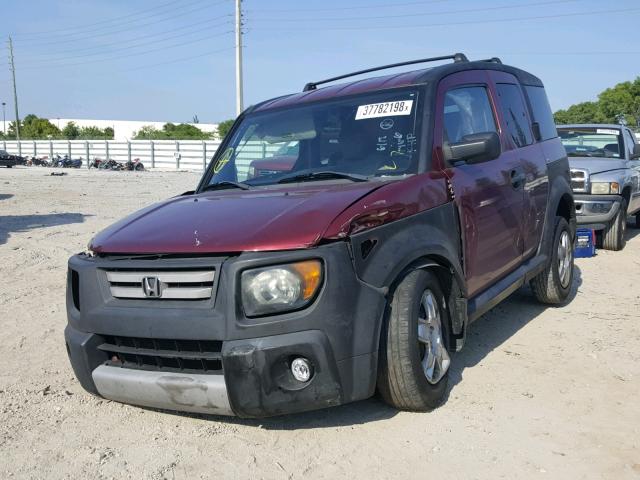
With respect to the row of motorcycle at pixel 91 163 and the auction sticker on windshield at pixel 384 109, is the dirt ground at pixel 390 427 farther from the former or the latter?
the row of motorcycle at pixel 91 163

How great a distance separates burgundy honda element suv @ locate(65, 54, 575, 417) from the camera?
2.91m

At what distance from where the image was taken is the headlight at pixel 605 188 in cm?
873

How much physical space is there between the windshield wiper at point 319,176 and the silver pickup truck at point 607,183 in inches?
207

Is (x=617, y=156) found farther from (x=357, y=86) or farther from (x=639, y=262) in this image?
(x=357, y=86)

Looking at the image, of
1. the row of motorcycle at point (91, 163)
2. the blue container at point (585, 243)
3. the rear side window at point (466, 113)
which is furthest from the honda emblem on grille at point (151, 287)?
the row of motorcycle at point (91, 163)

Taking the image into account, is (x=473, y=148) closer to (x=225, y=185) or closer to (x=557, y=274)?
(x=225, y=185)

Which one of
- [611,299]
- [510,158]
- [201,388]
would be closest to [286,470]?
[201,388]

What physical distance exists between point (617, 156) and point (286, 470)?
858cm

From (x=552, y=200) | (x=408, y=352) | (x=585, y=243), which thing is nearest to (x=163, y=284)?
(x=408, y=352)

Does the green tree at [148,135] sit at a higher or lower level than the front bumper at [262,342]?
higher

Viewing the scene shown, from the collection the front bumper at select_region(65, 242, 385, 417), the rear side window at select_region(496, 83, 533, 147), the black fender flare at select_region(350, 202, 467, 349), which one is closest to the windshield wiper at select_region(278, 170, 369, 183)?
the black fender flare at select_region(350, 202, 467, 349)

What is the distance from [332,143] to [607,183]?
6036 mm

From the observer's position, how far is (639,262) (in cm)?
815

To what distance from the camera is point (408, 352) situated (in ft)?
10.5
